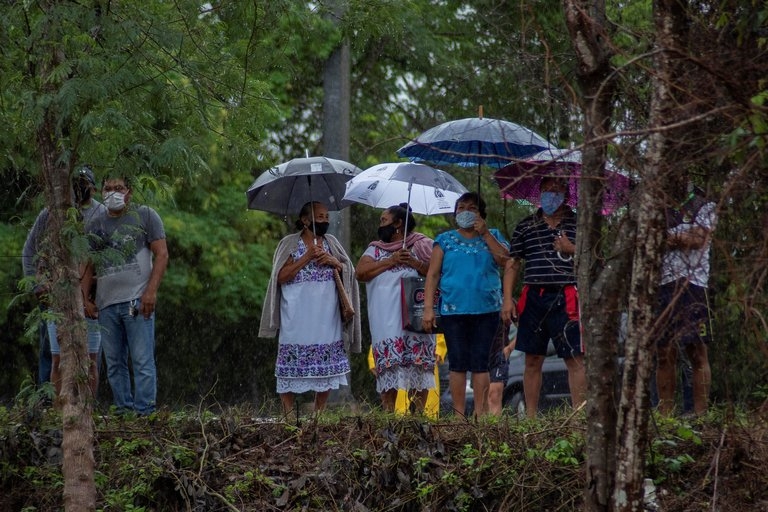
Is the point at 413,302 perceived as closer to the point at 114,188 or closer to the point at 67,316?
the point at 114,188

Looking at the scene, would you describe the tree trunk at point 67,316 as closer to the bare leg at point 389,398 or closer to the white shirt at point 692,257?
the bare leg at point 389,398

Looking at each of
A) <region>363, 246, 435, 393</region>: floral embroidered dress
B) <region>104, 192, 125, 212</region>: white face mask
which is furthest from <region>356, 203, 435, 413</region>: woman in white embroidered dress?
<region>104, 192, 125, 212</region>: white face mask

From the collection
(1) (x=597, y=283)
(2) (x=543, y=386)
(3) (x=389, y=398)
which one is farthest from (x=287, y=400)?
(2) (x=543, y=386)

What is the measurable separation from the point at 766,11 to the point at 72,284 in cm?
A: 393

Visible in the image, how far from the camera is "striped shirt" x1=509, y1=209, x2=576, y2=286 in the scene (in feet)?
26.4

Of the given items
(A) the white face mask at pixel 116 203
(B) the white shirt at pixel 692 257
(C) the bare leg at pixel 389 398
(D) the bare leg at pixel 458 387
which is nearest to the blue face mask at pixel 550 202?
(D) the bare leg at pixel 458 387

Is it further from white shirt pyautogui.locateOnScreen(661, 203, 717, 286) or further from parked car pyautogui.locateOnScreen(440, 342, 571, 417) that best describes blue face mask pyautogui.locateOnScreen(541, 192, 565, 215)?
parked car pyautogui.locateOnScreen(440, 342, 571, 417)

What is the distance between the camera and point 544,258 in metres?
8.13

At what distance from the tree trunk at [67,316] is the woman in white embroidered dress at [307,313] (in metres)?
2.38

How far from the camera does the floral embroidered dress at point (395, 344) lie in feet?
29.1

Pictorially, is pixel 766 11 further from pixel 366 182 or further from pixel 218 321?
pixel 218 321

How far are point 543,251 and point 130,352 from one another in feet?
10.5

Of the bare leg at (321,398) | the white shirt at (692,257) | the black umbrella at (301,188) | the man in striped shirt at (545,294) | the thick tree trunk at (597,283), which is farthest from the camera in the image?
the black umbrella at (301,188)

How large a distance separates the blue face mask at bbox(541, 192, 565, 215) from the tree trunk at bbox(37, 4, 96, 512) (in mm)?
3231
